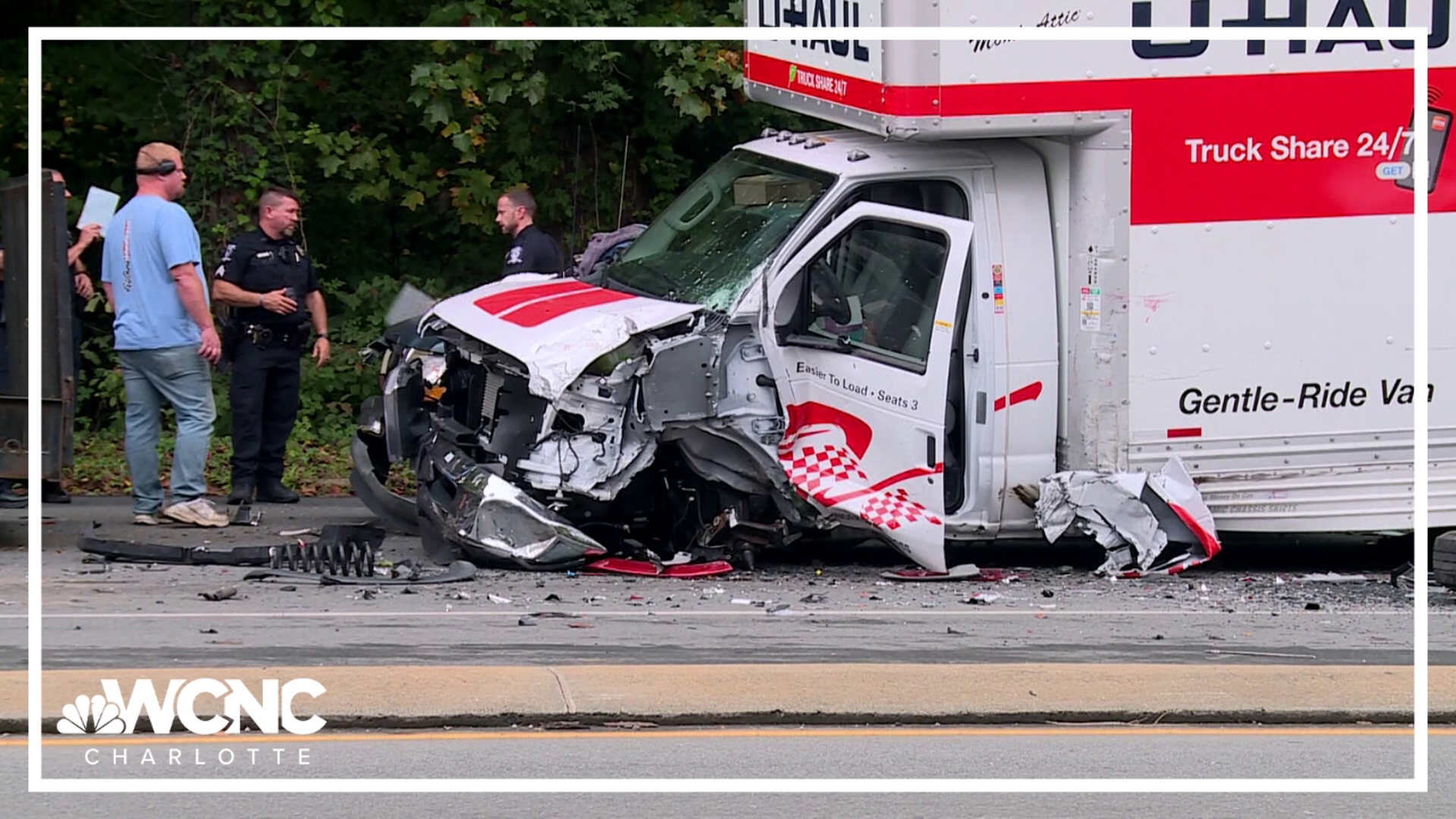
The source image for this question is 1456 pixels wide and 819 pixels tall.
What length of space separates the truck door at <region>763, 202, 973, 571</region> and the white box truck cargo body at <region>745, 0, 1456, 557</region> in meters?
0.27

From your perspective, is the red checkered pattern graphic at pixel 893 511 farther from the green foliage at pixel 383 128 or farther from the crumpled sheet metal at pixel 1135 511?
the green foliage at pixel 383 128

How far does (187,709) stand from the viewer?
6.53 m

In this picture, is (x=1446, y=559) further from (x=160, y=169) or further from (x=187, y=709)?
(x=160, y=169)

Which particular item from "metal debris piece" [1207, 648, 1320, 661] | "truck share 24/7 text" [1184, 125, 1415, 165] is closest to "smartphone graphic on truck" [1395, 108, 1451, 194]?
"truck share 24/7 text" [1184, 125, 1415, 165]

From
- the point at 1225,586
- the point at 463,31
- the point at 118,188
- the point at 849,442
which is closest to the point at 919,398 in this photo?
the point at 849,442

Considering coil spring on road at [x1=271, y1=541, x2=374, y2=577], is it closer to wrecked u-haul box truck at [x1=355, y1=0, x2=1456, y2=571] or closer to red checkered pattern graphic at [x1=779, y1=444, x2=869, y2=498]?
wrecked u-haul box truck at [x1=355, y1=0, x2=1456, y2=571]

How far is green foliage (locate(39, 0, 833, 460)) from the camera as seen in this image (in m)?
13.9

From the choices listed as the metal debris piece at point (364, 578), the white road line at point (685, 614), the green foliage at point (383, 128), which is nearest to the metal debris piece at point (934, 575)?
the white road line at point (685, 614)

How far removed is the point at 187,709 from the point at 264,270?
452cm

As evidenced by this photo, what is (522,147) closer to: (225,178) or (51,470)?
(225,178)

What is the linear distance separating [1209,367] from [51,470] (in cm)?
577

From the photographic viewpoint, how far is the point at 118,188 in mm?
15531

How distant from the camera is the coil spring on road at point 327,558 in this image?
8.92 meters

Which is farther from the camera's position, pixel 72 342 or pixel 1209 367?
pixel 72 342
